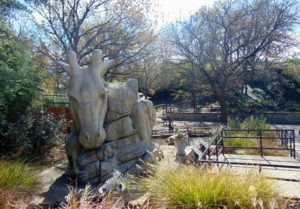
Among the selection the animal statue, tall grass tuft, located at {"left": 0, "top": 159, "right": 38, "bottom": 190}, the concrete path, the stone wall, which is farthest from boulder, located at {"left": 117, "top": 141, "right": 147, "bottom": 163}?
the stone wall

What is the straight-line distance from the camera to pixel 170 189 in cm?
376

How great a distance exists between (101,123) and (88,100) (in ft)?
1.68

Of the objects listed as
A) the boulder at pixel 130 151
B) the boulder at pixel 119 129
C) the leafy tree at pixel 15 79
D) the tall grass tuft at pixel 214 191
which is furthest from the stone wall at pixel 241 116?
the tall grass tuft at pixel 214 191

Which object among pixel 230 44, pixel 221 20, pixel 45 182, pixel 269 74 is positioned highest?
pixel 221 20

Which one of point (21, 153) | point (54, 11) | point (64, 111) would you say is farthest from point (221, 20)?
point (21, 153)

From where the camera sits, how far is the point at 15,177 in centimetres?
499

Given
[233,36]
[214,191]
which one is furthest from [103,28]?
[214,191]

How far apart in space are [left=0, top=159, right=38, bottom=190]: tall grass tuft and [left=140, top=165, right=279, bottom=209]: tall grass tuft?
2406mm

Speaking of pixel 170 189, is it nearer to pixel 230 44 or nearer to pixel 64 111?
pixel 64 111

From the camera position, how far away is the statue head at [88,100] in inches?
209

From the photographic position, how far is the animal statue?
5344 millimetres

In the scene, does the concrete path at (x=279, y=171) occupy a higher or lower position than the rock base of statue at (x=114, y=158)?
lower

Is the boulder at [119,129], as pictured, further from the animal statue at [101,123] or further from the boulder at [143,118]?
the boulder at [143,118]

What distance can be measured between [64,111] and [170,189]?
9.40 metres
